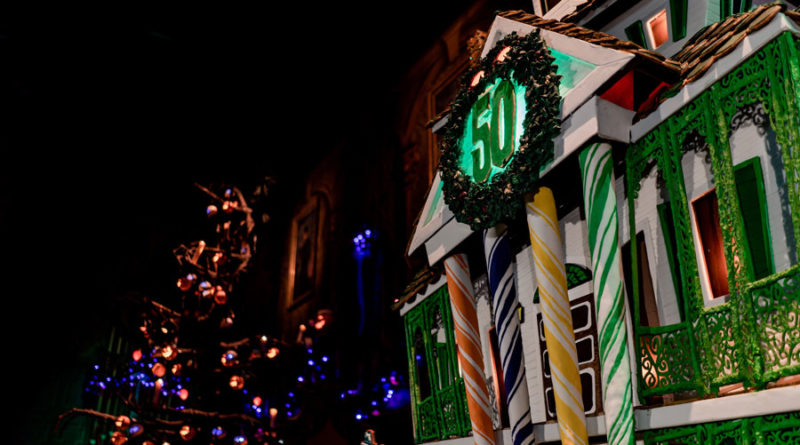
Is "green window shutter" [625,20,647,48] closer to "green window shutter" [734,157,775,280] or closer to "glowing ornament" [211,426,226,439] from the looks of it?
"green window shutter" [734,157,775,280]

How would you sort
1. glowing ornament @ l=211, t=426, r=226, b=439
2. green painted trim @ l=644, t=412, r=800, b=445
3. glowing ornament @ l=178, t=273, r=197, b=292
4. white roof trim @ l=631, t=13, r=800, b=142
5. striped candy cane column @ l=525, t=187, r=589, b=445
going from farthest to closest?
glowing ornament @ l=178, t=273, r=197, b=292, glowing ornament @ l=211, t=426, r=226, b=439, striped candy cane column @ l=525, t=187, r=589, b=445, white roof trim @ l=631, t=13, r=800, b=142, green painted trim @ l=644, t=412, r=800, b=445

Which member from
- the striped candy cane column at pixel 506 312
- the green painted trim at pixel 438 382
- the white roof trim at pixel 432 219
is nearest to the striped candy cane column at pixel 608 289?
the striped candy cane column at pixel 506 312

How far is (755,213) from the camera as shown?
14.0 feet

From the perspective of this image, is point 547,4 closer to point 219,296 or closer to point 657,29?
point 657,29

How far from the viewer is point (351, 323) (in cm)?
1221

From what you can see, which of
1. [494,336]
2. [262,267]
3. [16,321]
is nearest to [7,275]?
[16,321]

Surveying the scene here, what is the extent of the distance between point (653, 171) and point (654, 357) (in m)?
1.44

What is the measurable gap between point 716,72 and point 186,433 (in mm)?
10724

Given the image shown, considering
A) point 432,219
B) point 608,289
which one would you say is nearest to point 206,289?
point 432,219

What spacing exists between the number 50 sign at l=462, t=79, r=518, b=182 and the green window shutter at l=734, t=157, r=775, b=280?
1.81m

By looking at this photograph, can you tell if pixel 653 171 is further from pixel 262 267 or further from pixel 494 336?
pixel 262 267

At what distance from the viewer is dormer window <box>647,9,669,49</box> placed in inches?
234

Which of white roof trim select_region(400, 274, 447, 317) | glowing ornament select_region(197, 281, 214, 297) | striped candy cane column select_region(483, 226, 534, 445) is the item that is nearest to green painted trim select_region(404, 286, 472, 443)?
white roof trim select_region(400, 274, 447, 317)

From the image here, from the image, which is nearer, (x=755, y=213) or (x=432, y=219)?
(x=755, y=213)
